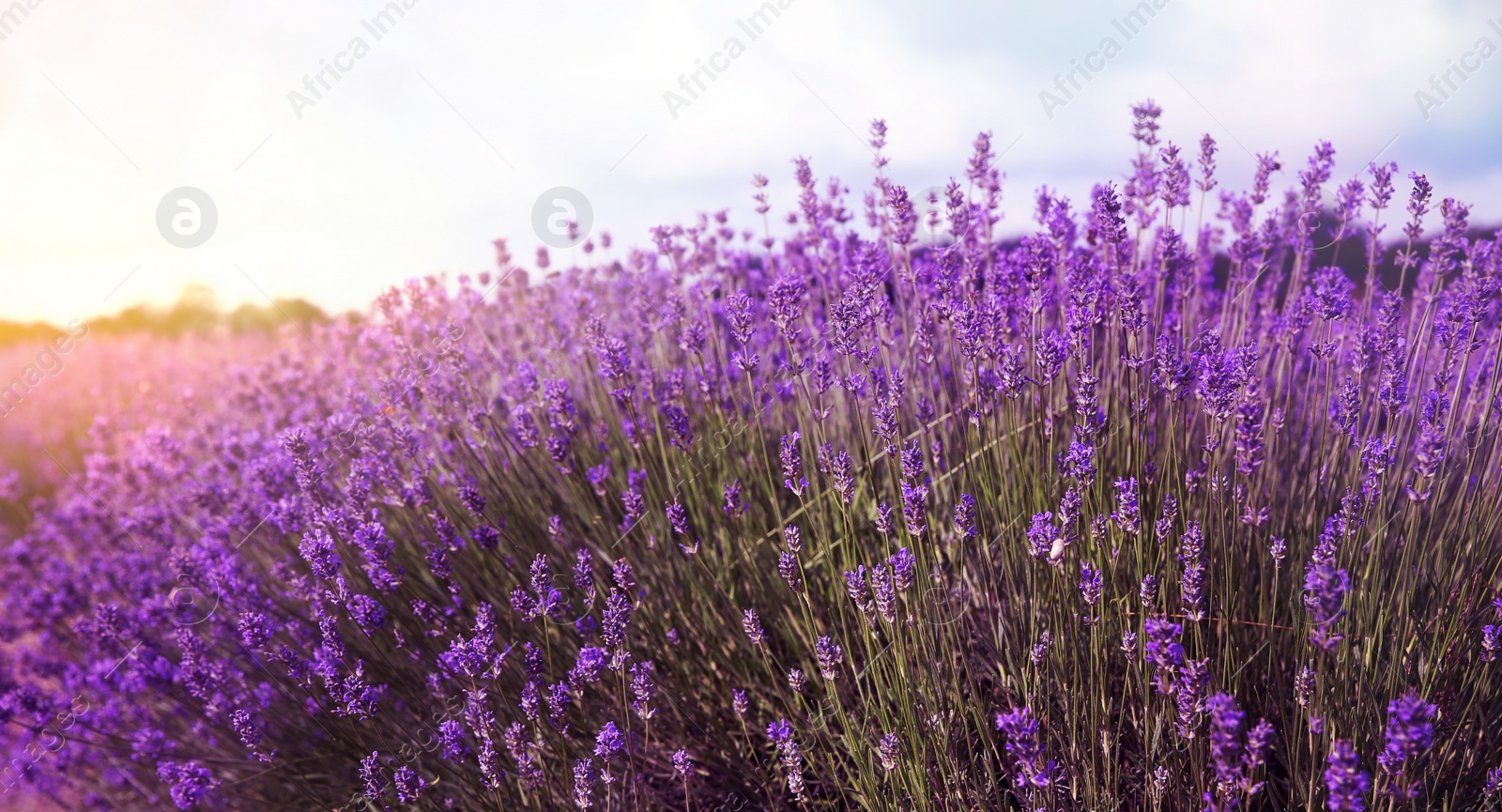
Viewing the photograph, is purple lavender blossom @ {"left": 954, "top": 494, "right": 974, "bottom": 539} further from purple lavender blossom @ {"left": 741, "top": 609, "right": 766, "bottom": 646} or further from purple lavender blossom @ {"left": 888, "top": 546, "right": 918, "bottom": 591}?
purple lavender blossom @ {"left": 741, "top": 609, "right": 766, "bottom": 646}

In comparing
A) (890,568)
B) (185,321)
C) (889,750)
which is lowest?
(889,750)

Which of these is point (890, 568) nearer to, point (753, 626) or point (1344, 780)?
point (753, 626)

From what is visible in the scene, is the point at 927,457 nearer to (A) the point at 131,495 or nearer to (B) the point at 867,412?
(B) the point at 867,412

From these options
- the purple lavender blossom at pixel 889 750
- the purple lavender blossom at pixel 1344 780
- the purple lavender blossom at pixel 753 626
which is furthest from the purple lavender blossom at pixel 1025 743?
the purple lavender blossom at pixel 753 626

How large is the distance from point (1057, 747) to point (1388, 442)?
Answer: 1.15 meters

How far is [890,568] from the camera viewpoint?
6.79 feet

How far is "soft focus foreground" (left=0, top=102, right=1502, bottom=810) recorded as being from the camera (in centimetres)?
189

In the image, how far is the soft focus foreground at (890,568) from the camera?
1.89 meters

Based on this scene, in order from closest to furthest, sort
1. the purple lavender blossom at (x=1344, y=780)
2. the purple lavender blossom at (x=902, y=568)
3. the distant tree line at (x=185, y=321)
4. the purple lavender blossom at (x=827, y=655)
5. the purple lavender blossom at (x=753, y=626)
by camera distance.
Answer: the purple lavender blossom at (x=1344, y=780) < the purple lavender blossom at (x=902, y=568) < the purple lavender blossom at (x=827, y=655) < the purple lavender blossom at (x=753, y=626) < the distant tree line at (x=185, y=321)

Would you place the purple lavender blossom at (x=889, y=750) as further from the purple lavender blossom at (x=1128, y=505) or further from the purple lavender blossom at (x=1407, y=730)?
the purple lavender blossom at (x=1407, y=730)

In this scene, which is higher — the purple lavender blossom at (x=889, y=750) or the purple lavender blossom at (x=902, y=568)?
the purple lavender blossom at (x=902, y=568)

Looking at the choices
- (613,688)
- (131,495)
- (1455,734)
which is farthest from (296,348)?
(1455,734)

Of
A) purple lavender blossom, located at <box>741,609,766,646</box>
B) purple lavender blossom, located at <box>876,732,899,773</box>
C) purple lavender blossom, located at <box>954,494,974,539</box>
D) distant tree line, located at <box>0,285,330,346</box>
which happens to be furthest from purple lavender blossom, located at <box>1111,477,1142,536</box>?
distant tree line, located at <box>0,285,330,346</box>

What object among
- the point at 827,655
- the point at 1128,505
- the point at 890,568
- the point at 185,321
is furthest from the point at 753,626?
the point at 185,321
